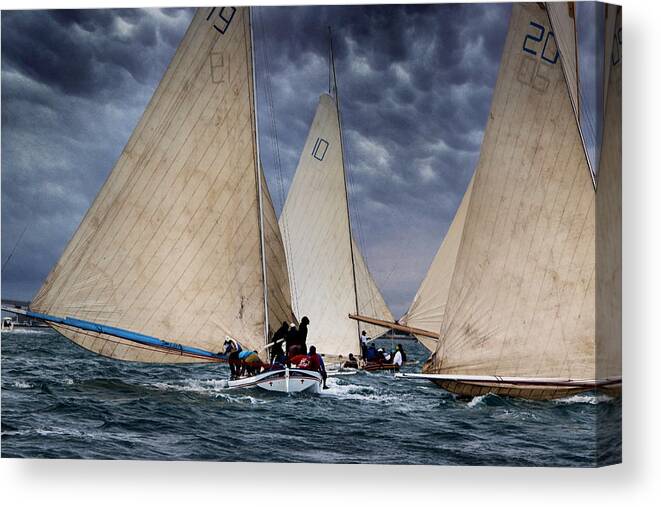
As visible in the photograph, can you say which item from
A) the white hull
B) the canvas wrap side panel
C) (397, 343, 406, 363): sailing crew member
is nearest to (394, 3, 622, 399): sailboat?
(397, 343, 406, 363): sailing crew member

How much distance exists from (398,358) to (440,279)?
134 cm

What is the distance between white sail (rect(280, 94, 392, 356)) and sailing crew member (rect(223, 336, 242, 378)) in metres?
0.82

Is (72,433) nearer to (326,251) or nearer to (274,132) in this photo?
(274,132)

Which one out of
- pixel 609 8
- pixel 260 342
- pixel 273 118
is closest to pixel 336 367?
pixel 260 342

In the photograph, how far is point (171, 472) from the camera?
36.7ft

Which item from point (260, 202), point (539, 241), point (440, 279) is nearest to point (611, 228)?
point (539, 241)

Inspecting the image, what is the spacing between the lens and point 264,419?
442 inches

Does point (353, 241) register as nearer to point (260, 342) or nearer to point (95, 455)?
point (260, 342)

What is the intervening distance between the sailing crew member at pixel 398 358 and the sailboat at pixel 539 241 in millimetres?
271

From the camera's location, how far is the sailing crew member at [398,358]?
38.4ft

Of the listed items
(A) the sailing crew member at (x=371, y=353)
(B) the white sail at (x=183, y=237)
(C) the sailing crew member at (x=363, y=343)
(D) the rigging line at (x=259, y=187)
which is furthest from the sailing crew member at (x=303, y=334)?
(A) the sailing crew member at (x=371, y=353)

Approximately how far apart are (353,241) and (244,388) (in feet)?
7.47

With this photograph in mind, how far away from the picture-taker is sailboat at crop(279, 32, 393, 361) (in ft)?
38.4

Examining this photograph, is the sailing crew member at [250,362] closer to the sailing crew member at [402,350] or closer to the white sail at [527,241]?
the sailing crew member at [402,350]
